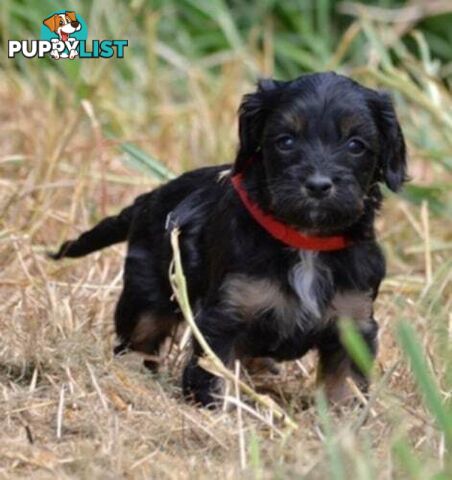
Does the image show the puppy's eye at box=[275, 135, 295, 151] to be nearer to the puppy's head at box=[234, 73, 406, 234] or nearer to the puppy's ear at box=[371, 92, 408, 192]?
the puppy's head at box=[234, 73, 406, 234]

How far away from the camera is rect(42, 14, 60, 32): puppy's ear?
7977 millimetres

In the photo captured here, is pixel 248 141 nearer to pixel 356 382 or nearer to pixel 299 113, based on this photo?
pixel 299 113

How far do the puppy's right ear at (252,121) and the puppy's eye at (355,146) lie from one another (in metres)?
0.33

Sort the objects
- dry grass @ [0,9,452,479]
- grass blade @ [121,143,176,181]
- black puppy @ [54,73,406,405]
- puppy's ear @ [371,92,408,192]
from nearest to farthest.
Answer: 1. dry grass @ [0,9,452,479]
2. black puppy @ [54,73,406,405]
3. puppy's ear @ [371,92,408,192]
4. grass blade @ [121,143,176,181]

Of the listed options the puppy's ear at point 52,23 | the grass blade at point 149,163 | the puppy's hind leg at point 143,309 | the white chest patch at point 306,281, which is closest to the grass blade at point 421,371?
the white chest patch at point 306,281

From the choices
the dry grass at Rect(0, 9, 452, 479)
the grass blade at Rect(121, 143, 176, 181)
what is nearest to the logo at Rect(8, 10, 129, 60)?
the dry grass at Rect(0, 9, 452, 479)

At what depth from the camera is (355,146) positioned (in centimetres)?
469

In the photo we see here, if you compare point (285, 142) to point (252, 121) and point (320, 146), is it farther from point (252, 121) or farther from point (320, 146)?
point (252, 121)

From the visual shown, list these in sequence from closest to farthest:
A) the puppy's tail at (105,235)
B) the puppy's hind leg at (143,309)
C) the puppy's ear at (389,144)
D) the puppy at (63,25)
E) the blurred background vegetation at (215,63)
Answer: the puppy's ear at (389,144)
the puppy's hind leg at (143,309)
the puppy's tail at (105,235)
the blurred background vegetation at (215,63)
the puppy at (63,25)

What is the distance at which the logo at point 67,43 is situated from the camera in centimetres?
751

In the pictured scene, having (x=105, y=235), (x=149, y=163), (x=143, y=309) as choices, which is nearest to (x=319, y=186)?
(x=143, y=309)

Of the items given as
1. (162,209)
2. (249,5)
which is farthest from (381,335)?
(249,5)

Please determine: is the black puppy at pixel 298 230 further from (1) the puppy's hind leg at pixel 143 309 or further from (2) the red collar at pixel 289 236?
(1) the puppy's hind leg at pixel 143 309

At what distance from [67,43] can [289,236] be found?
3.18 m
